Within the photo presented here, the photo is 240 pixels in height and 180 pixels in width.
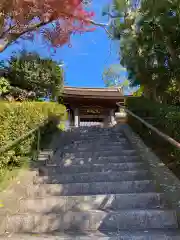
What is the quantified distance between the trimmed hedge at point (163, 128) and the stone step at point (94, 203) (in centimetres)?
76

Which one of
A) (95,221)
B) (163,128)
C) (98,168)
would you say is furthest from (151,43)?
(95,221)

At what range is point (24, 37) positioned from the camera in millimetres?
7793

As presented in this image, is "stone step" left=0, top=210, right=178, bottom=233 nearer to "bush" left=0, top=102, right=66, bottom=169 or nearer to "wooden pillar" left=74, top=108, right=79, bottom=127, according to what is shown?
"bush" left=0, top=102, right=66, bottom=169

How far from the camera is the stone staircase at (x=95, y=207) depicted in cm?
273

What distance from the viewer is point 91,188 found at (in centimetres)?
368

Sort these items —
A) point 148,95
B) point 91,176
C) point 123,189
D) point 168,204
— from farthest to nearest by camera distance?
point 148,95 → point 91,176 → point 123,189 → point 168,204

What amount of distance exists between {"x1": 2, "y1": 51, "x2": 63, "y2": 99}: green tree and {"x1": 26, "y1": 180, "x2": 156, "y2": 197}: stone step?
467cm

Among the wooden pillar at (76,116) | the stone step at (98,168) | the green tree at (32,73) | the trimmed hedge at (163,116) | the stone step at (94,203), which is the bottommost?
the stone step at (94,203)

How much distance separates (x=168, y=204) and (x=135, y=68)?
12.8ft

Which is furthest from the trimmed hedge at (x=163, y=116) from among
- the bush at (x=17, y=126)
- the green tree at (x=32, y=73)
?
the green tree at (x=32, y=73)

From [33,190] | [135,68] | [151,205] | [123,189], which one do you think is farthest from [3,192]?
[135,68]

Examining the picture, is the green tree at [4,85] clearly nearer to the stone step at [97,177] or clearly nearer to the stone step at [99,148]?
the stone step at [99,148]

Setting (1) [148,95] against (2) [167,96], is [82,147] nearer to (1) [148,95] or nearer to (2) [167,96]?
(1) [148,95]

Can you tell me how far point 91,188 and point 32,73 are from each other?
16.6 feet
